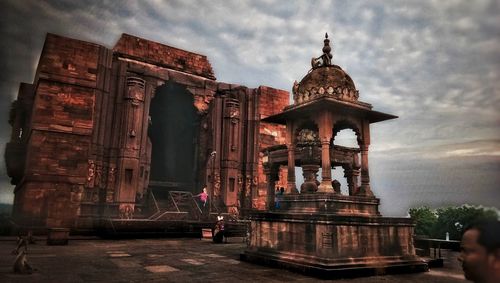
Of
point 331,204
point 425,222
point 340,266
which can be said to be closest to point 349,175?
point 331,204

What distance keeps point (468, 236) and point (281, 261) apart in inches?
267

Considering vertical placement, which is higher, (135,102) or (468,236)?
(135,102)

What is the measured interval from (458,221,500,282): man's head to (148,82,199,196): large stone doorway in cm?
2295

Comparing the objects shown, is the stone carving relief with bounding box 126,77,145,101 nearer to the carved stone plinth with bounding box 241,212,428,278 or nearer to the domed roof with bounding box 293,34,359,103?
the domed roof with bounding box 293,34,359,103

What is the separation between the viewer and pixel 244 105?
24.1 m

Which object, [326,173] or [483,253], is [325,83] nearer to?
[326,173]

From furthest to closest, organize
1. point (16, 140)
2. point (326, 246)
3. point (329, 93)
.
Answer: point (16, 140), point (329, 93), point (326, 246)

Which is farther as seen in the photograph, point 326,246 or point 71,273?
point 326,246

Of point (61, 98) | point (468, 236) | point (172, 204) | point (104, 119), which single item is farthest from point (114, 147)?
point (468, 236)

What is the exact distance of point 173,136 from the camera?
2583 centimetres

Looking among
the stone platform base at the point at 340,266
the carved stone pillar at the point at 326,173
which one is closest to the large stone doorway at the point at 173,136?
the stone platform base at the point at 340,266

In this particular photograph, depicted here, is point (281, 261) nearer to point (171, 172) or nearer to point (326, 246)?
point (326, 246)

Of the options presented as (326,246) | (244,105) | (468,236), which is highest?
(244,105)

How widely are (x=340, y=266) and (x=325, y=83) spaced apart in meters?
4.59
